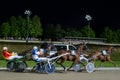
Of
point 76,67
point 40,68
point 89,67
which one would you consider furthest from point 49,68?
point 89,67

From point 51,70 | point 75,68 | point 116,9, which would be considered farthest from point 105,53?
point 116,9

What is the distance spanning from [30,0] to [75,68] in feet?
211

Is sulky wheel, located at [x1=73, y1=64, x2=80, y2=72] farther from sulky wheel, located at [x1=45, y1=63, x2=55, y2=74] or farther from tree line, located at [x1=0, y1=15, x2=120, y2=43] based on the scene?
tree line, located at [x1=0, y1=15, x2=120, y2=43]

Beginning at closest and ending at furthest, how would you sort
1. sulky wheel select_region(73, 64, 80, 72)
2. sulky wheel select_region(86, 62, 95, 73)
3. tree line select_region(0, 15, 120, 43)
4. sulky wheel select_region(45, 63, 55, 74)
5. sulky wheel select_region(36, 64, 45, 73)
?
sulky wheel select_region(45, 63, 55, 74) → sulky wheel select_region(36, 64, 45, 73) → sulky wheel select_region(86, 62, 95, 73) → sulky wheel select_region(73, 64, 80, 72) → tree line select_region(0, 15, 120, 43)

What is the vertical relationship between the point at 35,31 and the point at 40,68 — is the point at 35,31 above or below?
above

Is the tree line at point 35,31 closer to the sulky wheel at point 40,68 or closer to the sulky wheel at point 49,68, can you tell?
the sulky wheel at point 40,68

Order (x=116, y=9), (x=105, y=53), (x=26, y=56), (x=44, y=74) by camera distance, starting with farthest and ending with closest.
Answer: (x=116, y=9) → (x=105, y=53) → (x=26, y=56) → (x=44, y=74)

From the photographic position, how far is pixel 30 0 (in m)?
82.9

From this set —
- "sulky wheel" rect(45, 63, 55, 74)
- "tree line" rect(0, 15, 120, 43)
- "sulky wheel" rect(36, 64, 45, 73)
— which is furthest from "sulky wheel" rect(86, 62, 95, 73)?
"tree line" rect(0, 15, 120, 43)

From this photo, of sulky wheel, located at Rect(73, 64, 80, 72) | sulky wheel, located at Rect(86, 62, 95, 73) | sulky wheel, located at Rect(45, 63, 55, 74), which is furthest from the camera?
sulky wheel, located at Rect(73, 64, 80, 72)

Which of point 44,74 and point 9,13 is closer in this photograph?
point 44,74

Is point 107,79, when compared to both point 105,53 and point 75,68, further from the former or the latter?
point 105,53

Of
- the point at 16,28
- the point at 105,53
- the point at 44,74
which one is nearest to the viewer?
the point at 44,74

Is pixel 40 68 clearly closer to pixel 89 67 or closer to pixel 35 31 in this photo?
pixel 89 67
